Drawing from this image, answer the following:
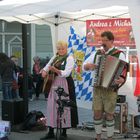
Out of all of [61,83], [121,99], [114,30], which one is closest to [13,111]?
[61,83]

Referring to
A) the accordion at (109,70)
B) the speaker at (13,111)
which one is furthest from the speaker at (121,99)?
the speaker at (13,111)

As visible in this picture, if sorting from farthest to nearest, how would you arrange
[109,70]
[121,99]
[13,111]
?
[13,111] → [121,99] → [109,70]

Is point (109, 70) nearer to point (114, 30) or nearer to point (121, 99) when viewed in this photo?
point (121, 99)

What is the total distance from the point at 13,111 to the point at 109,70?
2668 mm

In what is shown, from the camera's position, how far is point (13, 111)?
8984 millimetres

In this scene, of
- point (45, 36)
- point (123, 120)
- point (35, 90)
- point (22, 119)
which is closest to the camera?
point (123, 120)

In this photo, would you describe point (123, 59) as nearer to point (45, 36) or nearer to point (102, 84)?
point (102, 84)

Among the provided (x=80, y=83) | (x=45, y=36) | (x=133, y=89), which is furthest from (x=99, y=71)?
(x=45, y=36)

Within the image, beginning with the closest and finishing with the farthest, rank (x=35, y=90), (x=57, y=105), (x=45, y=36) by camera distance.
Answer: (x=57, y=105) → (x=35, y=90) → (x=45, y=36)

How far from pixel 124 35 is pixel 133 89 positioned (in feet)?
3.56

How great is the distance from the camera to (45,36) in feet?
58.3

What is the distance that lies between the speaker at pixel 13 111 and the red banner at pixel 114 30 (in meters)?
1.93

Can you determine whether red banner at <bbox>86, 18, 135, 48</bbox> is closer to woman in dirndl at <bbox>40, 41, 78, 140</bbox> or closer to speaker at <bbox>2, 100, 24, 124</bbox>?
woman in dirndl at <bbox>40, 41, 78, 140</bbox>

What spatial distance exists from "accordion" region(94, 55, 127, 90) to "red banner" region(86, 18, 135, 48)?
1851 mm
